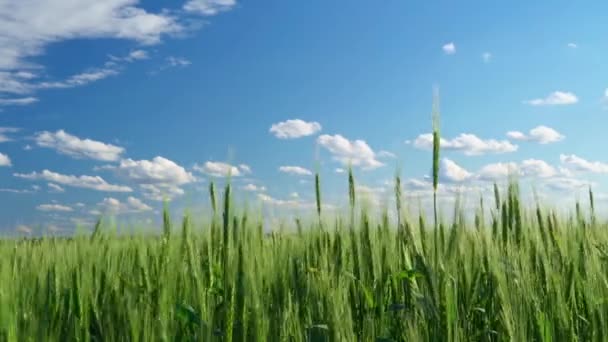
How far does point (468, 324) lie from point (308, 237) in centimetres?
95

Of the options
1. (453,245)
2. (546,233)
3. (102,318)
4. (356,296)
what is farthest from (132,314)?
(546,233)

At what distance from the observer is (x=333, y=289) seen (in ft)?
5.02

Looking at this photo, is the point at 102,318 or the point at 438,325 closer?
the point at 438,325

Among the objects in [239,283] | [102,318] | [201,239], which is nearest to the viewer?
[239,283]

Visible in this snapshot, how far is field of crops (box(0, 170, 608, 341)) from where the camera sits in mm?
1504

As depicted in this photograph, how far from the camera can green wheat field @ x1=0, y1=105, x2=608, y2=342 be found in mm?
1506

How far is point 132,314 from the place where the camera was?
153cm

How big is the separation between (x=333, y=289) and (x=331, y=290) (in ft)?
0.14

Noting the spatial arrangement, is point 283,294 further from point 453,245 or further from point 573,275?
point 573,275

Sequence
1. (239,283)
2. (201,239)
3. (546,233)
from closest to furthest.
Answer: (239,283)
(201,239)
(546,233)

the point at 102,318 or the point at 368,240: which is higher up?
the point at 368,240

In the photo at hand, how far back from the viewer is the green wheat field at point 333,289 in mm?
1506

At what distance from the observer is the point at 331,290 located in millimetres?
1570

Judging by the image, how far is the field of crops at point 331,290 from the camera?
4.93 ft
